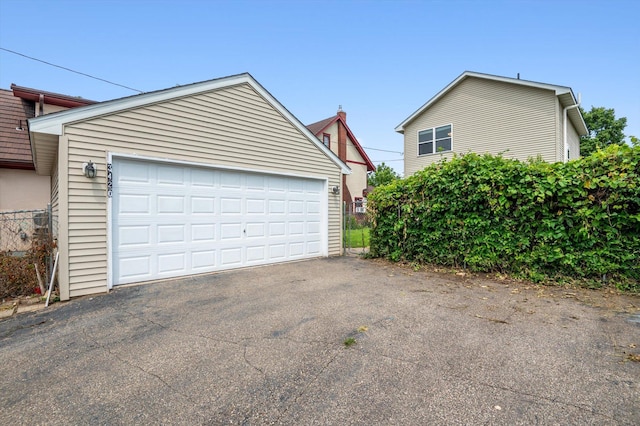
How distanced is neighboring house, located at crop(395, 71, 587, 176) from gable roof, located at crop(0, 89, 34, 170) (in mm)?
14104

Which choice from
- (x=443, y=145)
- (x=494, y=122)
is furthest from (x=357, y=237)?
(x=494, y=122)

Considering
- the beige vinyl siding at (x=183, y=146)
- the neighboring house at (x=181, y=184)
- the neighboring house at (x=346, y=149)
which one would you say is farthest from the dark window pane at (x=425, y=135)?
the neighboring house at (x=181, y=184)

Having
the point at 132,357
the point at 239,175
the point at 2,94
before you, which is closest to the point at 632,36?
the point at 239,175

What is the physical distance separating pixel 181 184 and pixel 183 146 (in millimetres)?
782

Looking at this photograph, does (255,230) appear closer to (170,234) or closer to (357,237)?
(170,234)

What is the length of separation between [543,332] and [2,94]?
16.6m

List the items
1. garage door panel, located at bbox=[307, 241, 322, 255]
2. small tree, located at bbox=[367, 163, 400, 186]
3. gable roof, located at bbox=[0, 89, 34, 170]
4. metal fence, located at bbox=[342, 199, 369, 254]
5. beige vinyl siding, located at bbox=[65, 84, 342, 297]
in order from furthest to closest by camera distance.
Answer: small tree, located at bbox=[367, 163, 400, 186] → metal fence, located at bbox=[342, 199, 369, 254] → gable roof, located at bbox=[0, 89, 34, 170] → garage door panel, located at bbox=[307, 241, 322, 255] → beige vinyl siding, located at bbox=[65, 84, 342, 297]

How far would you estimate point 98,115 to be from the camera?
5.08 metres

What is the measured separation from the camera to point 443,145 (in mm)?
13391

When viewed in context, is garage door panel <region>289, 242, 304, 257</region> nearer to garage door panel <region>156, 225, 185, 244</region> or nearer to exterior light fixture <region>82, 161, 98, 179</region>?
garage door panel <region>156, 225, 185, 244</region>

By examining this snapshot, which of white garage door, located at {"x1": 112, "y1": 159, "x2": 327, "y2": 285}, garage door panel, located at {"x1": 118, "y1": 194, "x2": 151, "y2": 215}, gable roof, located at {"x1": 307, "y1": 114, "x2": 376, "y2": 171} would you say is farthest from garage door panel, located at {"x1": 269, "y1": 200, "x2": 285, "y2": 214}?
gable roof, located at {"x1": 307, "y1": 114, "x2": 376, "y2": 171}

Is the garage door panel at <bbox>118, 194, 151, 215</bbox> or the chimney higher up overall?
the chimney

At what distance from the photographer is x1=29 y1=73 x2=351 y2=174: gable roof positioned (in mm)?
4684

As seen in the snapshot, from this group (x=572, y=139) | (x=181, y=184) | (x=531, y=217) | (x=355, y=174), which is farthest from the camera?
(x=355, y=174)
